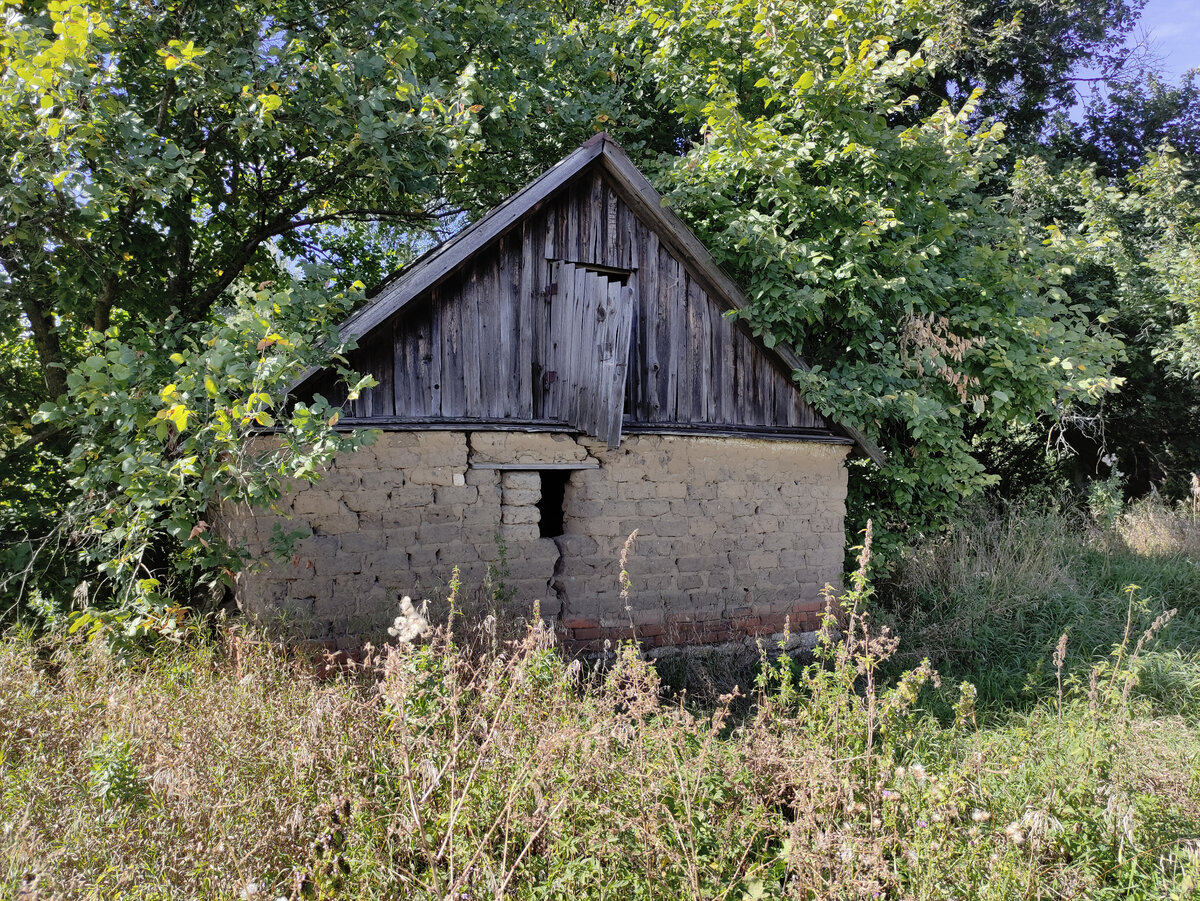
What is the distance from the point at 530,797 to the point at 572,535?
10.6 feet

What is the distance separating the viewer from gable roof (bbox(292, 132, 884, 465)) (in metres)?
5.25

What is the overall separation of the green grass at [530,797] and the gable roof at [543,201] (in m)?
2.26

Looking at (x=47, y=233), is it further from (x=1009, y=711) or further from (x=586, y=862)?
(x=1009, y=711)

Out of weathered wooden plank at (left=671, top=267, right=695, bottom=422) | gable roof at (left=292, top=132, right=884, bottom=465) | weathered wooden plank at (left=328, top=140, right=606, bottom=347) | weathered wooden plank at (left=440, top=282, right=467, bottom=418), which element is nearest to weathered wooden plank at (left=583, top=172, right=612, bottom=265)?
gable roof at (left=292, top=132, right=884, bottom=465)

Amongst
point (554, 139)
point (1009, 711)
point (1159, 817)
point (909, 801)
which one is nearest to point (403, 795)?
point (909, 801)

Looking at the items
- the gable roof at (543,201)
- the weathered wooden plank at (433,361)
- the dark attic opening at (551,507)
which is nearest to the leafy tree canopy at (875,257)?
the gable roof at (543,201)

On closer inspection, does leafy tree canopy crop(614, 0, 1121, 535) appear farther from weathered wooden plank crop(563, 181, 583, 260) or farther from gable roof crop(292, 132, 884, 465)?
weathered wooden plank crop(563, 181, 583, 260)

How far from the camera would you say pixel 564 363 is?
611 centimetres

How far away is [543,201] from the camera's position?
20.1 ft

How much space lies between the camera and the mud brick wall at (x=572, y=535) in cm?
532

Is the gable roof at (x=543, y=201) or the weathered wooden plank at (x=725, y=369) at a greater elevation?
the gable roof at (x=543, y=201)

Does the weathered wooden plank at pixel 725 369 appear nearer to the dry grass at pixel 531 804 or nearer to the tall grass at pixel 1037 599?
the tall grass at pixel 1037 599

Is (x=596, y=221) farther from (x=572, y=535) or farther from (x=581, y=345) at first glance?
(x=572, y=535)

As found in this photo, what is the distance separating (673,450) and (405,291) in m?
2.72
